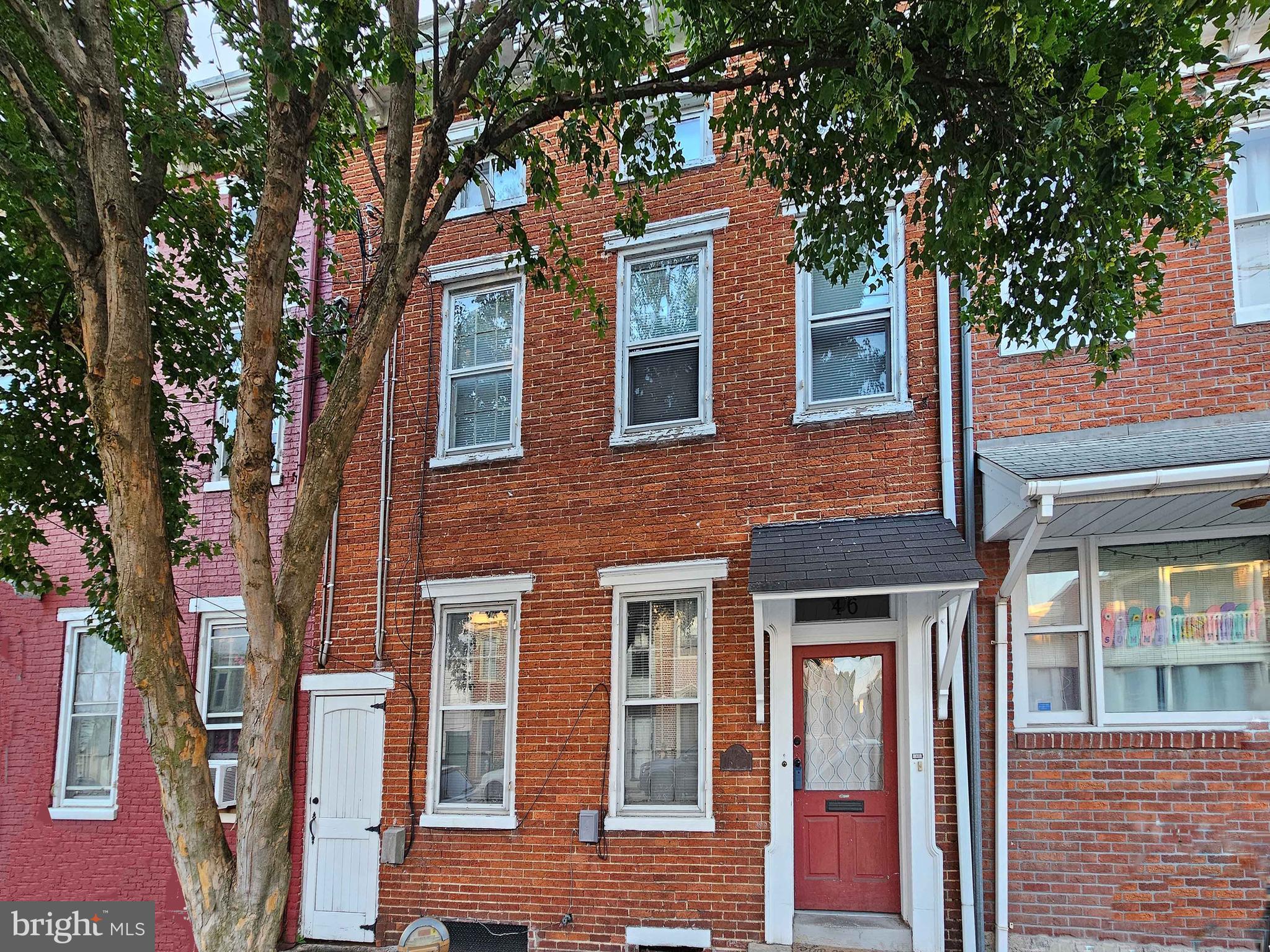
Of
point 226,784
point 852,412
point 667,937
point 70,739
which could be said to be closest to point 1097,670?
point 852,412

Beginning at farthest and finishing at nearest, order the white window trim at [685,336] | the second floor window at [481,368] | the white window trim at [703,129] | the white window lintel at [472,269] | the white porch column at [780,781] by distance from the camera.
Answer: the white window lintel at [472,269] → the second floor window at [481,368] → the white window trim at [703,129] → the white window trim at [685,336] → the white porch column at [780,781]

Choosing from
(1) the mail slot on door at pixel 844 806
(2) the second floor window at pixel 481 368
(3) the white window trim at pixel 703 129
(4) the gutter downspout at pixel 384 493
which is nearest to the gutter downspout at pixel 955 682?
(1) the mail slot on door at pixel 844 806

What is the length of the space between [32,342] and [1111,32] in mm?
8723

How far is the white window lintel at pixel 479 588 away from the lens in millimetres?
9797

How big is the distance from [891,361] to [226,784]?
322 inches

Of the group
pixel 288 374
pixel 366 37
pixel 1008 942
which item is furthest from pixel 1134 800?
pixel 288 374

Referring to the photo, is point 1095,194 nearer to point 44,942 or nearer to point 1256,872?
point 1256,872

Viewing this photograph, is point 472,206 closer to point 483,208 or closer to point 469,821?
point 483,208

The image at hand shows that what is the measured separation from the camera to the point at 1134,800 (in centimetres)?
744

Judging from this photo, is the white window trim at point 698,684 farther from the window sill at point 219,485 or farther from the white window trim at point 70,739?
the white window trim at point 70,739

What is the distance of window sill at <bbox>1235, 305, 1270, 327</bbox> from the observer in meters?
7.77

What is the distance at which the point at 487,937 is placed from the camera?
9.29 meters

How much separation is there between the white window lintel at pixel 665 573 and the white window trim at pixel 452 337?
5.45 feet

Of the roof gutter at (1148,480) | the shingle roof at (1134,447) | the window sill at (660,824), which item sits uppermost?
the shingle roof at (1134,447)
